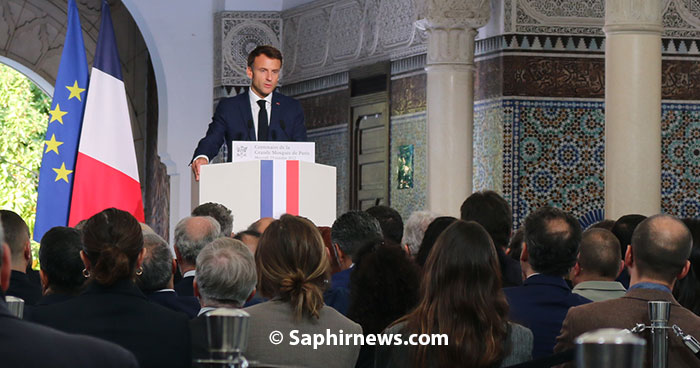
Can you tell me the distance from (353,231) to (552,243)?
0.91 metres

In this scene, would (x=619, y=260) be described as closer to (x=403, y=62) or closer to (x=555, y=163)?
(x=555, y=163)

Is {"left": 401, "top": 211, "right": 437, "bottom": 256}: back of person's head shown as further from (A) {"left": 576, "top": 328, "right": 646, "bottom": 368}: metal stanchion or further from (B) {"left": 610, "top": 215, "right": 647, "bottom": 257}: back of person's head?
(A) {"left": 576, "top": 328, "right": 646, "bottom": 368}: metal stanchion

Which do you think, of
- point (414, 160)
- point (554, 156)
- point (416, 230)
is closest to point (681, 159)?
point (554, 156)

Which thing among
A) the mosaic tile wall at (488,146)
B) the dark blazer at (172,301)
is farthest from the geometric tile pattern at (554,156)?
the dark blazer at (172,301)

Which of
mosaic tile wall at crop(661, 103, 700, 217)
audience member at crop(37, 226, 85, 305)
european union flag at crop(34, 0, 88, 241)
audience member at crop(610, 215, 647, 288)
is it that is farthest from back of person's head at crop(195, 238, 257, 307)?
mosaic tile wall at crop(661, 103, 700, 217)

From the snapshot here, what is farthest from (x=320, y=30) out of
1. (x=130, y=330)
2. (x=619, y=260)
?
(x=130, y=330)

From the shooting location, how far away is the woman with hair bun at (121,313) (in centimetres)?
321

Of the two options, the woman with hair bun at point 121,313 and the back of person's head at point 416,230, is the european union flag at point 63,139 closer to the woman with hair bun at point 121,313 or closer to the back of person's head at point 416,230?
the back of person's head at point 416,230

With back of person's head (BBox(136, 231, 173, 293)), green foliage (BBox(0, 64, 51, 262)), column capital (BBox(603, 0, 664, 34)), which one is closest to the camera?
→ back of person's head (BBox(136, 231, 173, 293))

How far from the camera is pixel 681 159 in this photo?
9.69m

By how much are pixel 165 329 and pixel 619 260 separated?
1737mm

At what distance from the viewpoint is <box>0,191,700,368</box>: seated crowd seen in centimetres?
304

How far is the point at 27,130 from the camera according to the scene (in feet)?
64.1

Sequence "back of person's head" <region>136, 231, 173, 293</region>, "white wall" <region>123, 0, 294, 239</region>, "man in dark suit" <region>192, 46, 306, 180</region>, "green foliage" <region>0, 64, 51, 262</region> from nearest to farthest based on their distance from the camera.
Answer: "back of person's head" <region>136, 231, 173, 293</region>, "man in dark suit" <region>192, 46, 306, 180</region>, "white wall" <region>123, 0, 294, 239</region>, "green foliage" <region>0, 64, 51, 262</region>
